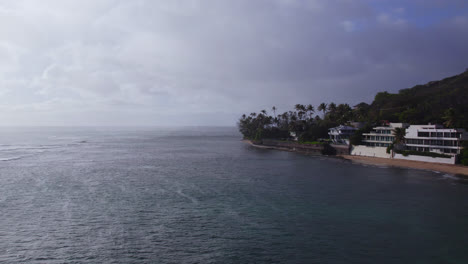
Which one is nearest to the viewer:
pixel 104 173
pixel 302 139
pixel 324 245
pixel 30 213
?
pixel 324 245

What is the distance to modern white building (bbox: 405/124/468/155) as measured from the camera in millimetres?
A: 85188

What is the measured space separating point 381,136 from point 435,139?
17812 mm

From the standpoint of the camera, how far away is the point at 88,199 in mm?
47500

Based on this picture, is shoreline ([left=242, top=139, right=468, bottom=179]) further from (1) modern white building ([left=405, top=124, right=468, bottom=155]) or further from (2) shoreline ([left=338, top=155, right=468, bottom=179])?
(1) modern white building ([left=405, top=124, right=468, bottom=155])

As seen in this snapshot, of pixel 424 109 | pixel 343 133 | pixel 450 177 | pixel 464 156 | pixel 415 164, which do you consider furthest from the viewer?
pixel 424 109

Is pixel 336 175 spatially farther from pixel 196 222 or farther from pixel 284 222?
pixel 196 222

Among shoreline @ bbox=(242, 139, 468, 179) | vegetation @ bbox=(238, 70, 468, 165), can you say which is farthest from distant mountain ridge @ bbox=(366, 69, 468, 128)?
shoreline @ bbox=(242, 139, 468, 179)

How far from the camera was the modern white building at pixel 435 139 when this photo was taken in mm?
85188

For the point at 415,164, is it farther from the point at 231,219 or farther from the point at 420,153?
the point at 231,219

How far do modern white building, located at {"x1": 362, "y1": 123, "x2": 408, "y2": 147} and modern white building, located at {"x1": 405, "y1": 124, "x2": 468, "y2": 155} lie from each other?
5.07 m

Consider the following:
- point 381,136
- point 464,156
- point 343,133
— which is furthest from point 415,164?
point 343,133

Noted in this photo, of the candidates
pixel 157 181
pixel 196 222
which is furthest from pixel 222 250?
pixel 157 181

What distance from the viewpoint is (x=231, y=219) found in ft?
127

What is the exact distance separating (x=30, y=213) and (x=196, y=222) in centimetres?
2156
